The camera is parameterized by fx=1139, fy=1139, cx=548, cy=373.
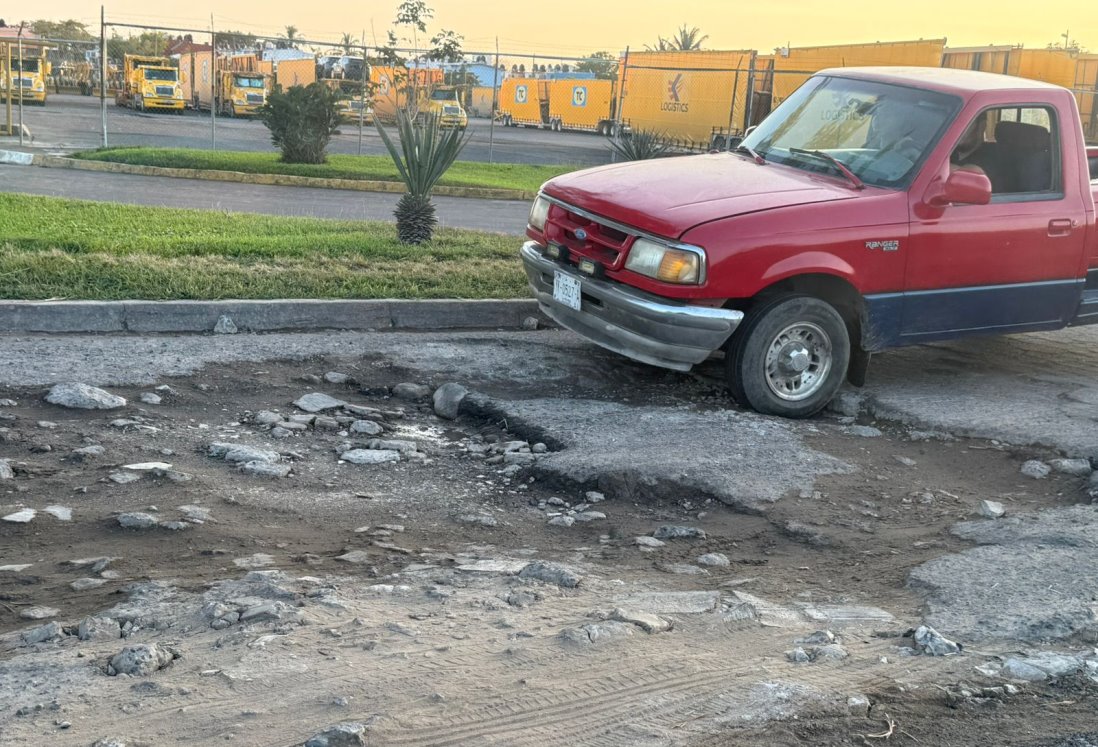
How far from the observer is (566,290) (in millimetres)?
6617

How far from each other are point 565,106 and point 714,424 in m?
44.8

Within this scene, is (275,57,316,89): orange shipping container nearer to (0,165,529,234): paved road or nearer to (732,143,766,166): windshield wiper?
(0,165,529,234): paved road

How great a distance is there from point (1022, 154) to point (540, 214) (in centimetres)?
308

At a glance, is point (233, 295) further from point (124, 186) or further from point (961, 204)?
point (124, 186)

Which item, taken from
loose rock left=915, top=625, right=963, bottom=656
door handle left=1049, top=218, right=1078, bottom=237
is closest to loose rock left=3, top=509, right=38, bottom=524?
loose rock left=915, top=625, right=963, bottom=656

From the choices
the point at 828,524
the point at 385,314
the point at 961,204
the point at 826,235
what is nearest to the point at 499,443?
the point at 828,524

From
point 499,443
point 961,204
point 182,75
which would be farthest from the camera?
point 182,75

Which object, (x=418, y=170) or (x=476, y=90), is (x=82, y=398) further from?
(x=476, y=90)

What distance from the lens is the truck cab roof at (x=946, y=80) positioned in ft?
23.0

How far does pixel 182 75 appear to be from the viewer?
46.8 m

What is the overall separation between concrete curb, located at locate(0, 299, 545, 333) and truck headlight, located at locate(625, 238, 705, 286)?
2.36 meters

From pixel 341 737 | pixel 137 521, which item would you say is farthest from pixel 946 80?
pixel 341 737

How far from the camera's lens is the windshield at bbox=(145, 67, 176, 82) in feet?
142

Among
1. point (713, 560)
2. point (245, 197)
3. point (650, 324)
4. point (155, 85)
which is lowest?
point (713, 560)
